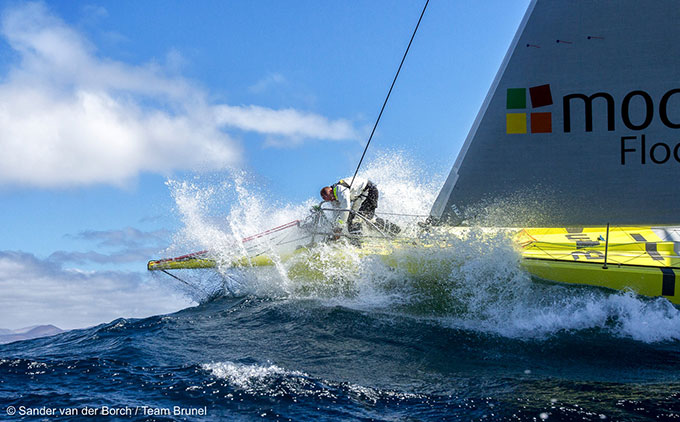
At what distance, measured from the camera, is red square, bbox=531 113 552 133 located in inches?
202

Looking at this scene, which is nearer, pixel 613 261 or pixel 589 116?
pixel 589 116

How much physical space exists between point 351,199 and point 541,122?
296cm

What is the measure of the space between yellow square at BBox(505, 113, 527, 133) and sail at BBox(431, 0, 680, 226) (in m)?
0.01

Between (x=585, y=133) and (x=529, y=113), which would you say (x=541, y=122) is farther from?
(x=585, y=133)

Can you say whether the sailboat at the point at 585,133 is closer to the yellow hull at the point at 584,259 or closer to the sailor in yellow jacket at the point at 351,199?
the yellow hull at the point at 584,259

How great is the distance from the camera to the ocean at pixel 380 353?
328 cm

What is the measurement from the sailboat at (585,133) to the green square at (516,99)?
1cm

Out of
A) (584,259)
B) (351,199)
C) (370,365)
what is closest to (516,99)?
(584,259)

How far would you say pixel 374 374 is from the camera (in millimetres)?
3906

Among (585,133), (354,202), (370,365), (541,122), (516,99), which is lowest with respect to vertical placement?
(370,365)

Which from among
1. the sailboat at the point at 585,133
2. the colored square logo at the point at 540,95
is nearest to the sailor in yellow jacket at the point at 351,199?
the sailboat at the point at 585,133

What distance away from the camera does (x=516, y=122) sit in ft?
16.9

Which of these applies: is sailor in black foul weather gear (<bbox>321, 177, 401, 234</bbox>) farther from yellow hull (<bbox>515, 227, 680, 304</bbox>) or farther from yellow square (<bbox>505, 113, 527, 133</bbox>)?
yellow square (<bbox>505, 113, 527, 133</bbox>)

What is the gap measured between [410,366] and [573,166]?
2693mm
